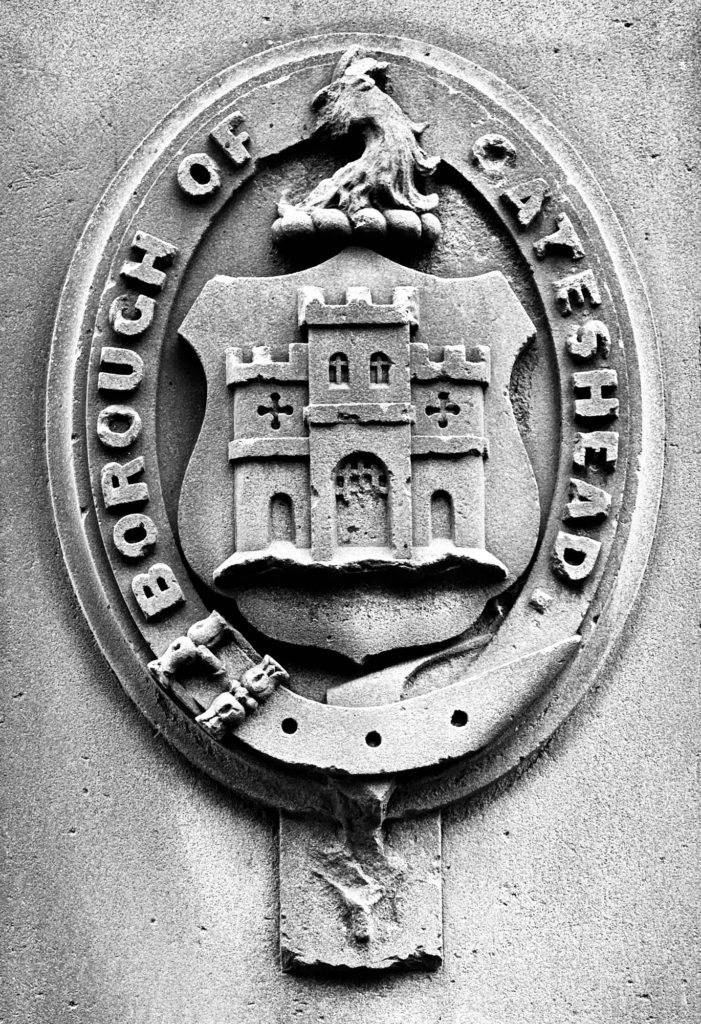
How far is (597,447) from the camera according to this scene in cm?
451

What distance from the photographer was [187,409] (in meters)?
4.58

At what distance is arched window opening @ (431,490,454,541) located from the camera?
173 inches

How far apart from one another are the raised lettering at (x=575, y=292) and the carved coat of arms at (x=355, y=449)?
0.01 m

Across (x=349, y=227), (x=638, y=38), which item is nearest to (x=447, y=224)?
(x=349, y=227)

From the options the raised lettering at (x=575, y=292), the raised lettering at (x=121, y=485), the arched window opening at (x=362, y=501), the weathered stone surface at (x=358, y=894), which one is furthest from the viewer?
the raised lettering at (x=575, y=292)

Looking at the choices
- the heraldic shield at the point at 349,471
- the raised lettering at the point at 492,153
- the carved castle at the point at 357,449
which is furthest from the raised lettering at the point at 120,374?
the raised lettering at the point at 492,153

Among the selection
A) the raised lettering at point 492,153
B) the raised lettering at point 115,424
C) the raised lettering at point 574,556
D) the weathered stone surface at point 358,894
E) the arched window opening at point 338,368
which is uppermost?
the raised lettering at point 492,153

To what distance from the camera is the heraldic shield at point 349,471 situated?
14.2 ft

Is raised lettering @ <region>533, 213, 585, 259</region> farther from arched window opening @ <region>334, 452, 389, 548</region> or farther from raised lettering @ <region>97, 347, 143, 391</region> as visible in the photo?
raised lettering @ <region>97, 347, 143, 391</region>

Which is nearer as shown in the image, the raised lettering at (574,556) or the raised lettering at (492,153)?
the raised lettering at (574,556)

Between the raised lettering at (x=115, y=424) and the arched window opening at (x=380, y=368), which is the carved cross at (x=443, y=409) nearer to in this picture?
the arched window opening at (x=380, y=368)

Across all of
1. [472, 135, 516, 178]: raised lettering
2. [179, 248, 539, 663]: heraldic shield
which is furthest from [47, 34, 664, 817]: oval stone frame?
[179, 248, 539, 663]: heraldic shield

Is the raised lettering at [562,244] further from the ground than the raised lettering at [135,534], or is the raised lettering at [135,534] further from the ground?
the raised lettering at [562,244]

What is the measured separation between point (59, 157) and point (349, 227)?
102cm
